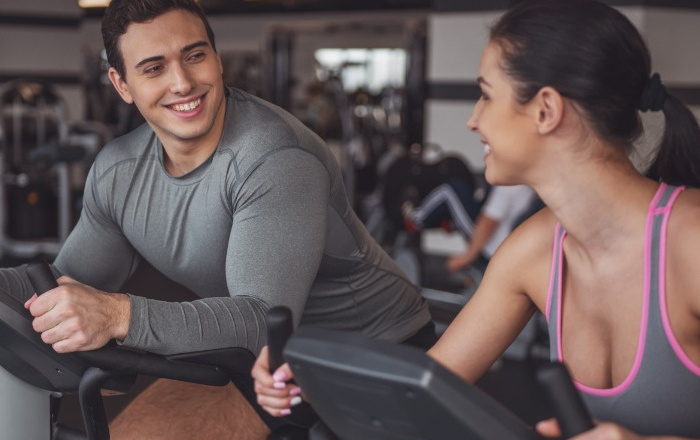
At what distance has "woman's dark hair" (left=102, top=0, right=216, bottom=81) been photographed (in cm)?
166

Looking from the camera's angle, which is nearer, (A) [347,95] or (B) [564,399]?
(B) [564,399]

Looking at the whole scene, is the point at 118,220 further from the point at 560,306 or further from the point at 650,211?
the point at 650,211

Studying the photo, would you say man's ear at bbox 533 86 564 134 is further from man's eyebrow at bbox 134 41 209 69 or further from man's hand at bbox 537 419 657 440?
man's eyebrow at bbox 134 41 209 69

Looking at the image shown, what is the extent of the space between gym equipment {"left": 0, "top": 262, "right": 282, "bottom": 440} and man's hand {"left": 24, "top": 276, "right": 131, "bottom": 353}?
2 centimetres

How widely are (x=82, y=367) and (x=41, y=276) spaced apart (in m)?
0.16

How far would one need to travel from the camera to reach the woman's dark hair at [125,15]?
5.46 ft

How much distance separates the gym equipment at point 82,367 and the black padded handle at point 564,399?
603 millimetres

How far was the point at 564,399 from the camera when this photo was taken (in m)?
0.82

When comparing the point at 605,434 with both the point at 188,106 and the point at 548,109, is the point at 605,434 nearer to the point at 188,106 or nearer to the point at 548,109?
the point at 548,109

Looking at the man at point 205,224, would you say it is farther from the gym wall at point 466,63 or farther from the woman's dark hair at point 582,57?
the gym wall at point 466,63

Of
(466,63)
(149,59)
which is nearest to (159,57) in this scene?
(149,59)

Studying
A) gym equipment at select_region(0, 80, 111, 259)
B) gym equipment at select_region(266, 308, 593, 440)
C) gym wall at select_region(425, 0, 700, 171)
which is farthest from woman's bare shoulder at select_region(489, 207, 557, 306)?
gym equipment at select_region(0, 80, 111, 259)

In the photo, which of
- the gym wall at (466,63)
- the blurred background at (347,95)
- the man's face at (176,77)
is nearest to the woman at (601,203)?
the blurred background at (347,95)

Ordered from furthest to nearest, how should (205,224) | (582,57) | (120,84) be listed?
(120,84), (205,224), (582,57)
